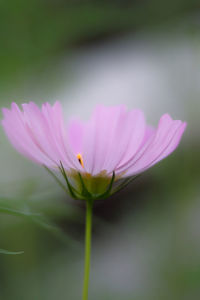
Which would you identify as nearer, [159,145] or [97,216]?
[159,145]

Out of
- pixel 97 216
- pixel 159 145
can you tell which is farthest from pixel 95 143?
pixel 97 216

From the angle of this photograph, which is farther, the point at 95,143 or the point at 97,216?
the point at 97,216

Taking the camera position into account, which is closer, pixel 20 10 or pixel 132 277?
pixel 20 10

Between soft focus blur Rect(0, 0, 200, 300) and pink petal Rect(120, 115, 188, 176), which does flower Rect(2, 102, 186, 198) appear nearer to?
pink petal Rect(120, 115, 188, 176)

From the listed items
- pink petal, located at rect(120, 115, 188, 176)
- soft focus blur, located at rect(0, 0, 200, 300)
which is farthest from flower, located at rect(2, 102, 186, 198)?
soft focus blur, located at rect(0, 0, 200, 300)

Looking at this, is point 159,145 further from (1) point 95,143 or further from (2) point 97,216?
(2) point 97,216

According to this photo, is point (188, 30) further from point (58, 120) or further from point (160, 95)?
point (58, 120)

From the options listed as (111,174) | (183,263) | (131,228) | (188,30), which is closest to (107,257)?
(131,228)

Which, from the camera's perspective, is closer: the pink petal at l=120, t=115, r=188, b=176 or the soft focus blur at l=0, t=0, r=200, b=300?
the pink petal at l=120, t=115, r=188, b=176
